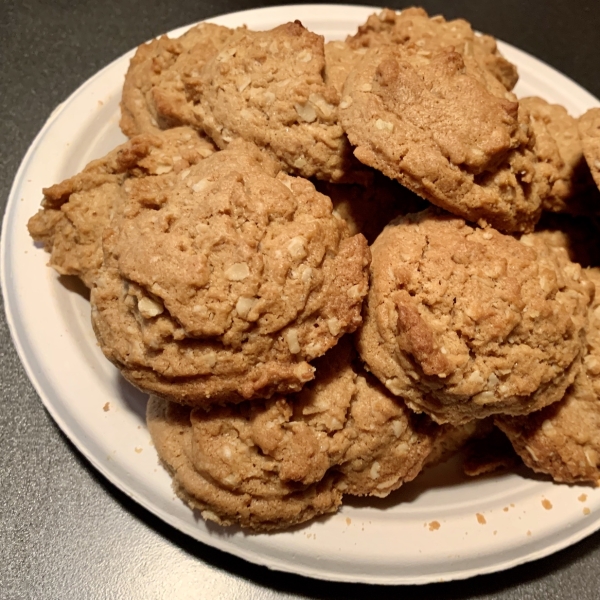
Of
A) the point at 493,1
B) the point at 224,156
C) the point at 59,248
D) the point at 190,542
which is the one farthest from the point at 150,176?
the point at 493,1

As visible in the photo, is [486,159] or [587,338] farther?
[587,338]

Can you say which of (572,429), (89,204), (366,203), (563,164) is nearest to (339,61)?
(366,203)

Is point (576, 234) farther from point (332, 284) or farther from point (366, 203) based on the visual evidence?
point (332, 284)

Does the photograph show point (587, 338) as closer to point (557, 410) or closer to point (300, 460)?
point (557, 410)

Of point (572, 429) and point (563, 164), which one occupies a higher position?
point (563, 164)

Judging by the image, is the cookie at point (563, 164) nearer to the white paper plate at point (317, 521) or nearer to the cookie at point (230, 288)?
the cookie at point (230, 288)

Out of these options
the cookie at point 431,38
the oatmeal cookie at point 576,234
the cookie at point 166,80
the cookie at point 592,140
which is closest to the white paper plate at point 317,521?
the cookie at point 166,80

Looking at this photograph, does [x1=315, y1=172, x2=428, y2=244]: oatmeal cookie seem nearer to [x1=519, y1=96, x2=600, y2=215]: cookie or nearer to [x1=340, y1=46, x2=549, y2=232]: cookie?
[x1=340, y1=46, x2=549, y2=232]: cookie
